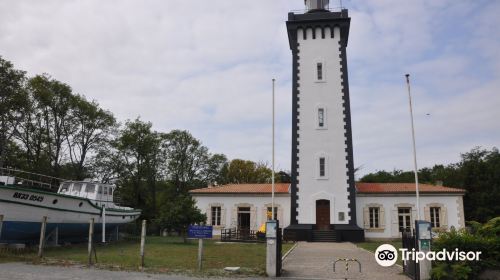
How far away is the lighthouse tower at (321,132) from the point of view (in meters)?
25.9

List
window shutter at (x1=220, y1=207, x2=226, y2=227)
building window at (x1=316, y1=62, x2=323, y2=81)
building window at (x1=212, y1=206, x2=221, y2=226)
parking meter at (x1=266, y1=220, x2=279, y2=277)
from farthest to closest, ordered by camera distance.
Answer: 1. building window at (x1=212, y1=206, x2=221, y2=226)
2. window shutter at (x1=220, y1=207, x2=226, y2=227)
3. building window at (x1=316, y1=62, x2=323, y2=81)
4. parking meter at (x1=266, y1=220, x2=279, y2=277)

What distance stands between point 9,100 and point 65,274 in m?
22.4

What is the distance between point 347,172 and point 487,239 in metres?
15.9

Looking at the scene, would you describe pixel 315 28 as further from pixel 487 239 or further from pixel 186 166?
pixel 186 166

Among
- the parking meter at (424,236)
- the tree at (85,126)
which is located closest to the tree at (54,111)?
the tree at (85,126)

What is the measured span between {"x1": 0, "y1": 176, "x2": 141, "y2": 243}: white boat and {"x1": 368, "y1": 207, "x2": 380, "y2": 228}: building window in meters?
16.5

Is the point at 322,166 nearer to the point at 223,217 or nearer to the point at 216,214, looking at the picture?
the point at 223,217

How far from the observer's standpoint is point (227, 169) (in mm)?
55625

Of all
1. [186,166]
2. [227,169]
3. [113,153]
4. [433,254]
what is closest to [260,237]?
[433,254]

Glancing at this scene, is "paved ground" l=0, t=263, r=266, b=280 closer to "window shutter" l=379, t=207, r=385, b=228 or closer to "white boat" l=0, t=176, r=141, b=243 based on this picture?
"white boat" l=0, t=176, r=141, b=243

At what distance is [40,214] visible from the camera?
60.7 ft

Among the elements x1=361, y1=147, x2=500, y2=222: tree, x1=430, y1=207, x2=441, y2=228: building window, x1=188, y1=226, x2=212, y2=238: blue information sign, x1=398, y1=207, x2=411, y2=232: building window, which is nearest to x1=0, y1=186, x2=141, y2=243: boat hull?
x1=188, y1=226, x2=212, y2=238: blue information sign

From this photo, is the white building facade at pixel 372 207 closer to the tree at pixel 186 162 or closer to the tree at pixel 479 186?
the tree at pixel 479 186

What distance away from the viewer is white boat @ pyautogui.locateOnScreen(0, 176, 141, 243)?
1728cm
